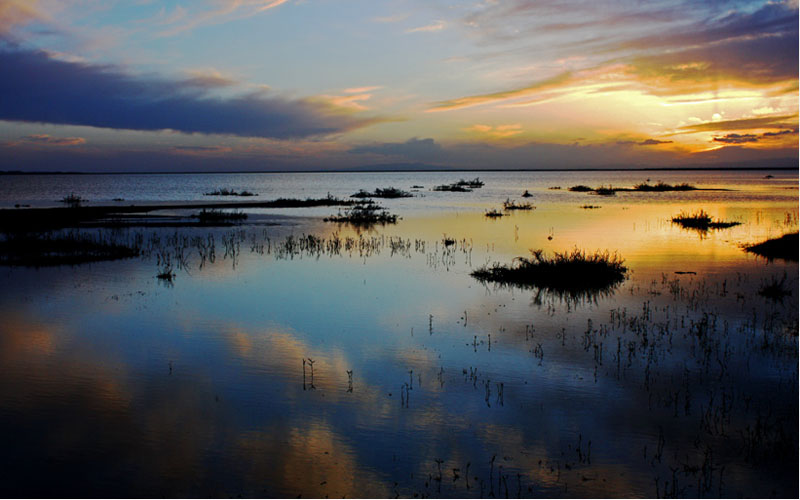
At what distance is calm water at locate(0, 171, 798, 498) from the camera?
688cm

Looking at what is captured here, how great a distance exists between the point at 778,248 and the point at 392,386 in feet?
72.8

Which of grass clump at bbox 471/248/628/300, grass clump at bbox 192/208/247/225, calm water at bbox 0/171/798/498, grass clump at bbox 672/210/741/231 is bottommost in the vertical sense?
calm water at bbox 0/171/798/498

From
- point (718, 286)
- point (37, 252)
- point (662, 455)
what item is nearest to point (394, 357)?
point (662, 455)

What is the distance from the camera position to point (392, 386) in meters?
9.61

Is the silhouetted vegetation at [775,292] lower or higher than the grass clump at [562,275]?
lower

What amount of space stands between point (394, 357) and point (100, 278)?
12698 millimetres

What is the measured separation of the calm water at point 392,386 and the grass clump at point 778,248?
4107 mm

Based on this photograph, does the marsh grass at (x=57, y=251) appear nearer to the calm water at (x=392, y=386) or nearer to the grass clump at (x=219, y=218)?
the calm water at (x=392, y=386)

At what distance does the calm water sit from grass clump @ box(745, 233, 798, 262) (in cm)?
411

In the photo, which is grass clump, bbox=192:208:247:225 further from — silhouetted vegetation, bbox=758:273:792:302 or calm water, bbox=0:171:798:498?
silhouetted vegetation, bbox=758:273:792:302

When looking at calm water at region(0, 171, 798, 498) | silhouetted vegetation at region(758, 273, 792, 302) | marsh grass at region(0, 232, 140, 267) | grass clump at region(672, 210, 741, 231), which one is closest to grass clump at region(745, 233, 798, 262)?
calm water at region(0, 171, 798, 498)

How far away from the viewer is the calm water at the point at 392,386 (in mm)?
6875

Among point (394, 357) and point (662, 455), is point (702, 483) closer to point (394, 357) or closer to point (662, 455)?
point (662, 455)

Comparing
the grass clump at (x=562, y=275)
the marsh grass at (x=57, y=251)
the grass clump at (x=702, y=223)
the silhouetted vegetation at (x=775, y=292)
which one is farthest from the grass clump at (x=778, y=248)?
the marsh grass at (x=57, y=251)
